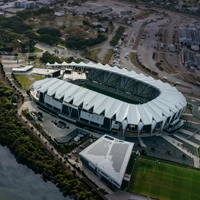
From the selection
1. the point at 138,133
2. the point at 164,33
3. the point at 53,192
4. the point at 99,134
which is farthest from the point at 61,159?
the point at 164,33

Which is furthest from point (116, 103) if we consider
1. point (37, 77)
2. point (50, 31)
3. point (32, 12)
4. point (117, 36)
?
point (32, 12)

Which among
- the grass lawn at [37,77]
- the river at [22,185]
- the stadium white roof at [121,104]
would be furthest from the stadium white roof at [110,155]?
the grass lawn at [37,77]

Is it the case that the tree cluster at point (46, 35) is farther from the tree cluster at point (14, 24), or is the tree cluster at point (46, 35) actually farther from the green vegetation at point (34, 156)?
the green vegetation at point (34, 156)

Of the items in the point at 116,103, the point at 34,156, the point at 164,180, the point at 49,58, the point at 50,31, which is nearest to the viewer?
the point at 164,180

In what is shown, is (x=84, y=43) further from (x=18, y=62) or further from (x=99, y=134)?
(x=99, y=134)

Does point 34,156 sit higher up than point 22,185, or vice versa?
point 34,156

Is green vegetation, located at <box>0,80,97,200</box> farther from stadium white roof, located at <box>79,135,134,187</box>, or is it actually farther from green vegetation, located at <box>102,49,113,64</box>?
green vegetation, located at <box>102,49,113,64</box>

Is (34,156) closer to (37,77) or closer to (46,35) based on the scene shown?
(37,77)

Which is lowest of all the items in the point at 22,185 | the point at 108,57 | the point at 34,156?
the point at 22,185
